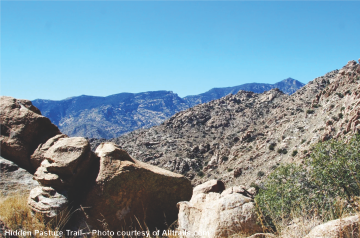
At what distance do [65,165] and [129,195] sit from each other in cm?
202

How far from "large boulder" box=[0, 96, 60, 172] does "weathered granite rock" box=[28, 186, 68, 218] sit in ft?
8.69

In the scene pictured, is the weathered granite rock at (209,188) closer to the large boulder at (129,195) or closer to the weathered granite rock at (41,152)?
the large boulder at (129,195)

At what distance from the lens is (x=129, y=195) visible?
7840 millimetres

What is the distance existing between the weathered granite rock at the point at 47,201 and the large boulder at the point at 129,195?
739 mm

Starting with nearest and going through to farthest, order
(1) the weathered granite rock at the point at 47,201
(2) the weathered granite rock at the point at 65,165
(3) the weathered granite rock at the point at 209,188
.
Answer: (1) the weathered granite rock at the point at 47,201 → (2) the weathered granite rock at the point at 65,165 → (3) the weathered granite rock at the point at 209,188

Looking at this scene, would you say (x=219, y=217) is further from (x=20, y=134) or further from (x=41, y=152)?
(x=20, y=134)

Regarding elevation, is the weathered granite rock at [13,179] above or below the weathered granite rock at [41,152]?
below

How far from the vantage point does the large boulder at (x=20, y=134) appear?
925 centimetres

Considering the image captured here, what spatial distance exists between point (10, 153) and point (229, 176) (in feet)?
144

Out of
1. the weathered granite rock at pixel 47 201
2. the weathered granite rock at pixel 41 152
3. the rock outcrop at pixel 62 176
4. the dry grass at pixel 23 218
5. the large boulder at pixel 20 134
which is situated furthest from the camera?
the large boulder at pixel 20 134

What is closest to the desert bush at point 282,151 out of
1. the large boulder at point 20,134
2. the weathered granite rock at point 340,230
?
the large boulder at point 20,134

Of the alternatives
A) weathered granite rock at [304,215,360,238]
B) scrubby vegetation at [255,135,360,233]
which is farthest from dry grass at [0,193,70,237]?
scrubby vegetation at [255,135,360,233]

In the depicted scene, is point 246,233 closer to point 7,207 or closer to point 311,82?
point 7,207

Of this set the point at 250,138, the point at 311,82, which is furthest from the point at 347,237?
→ the point at 311,82
